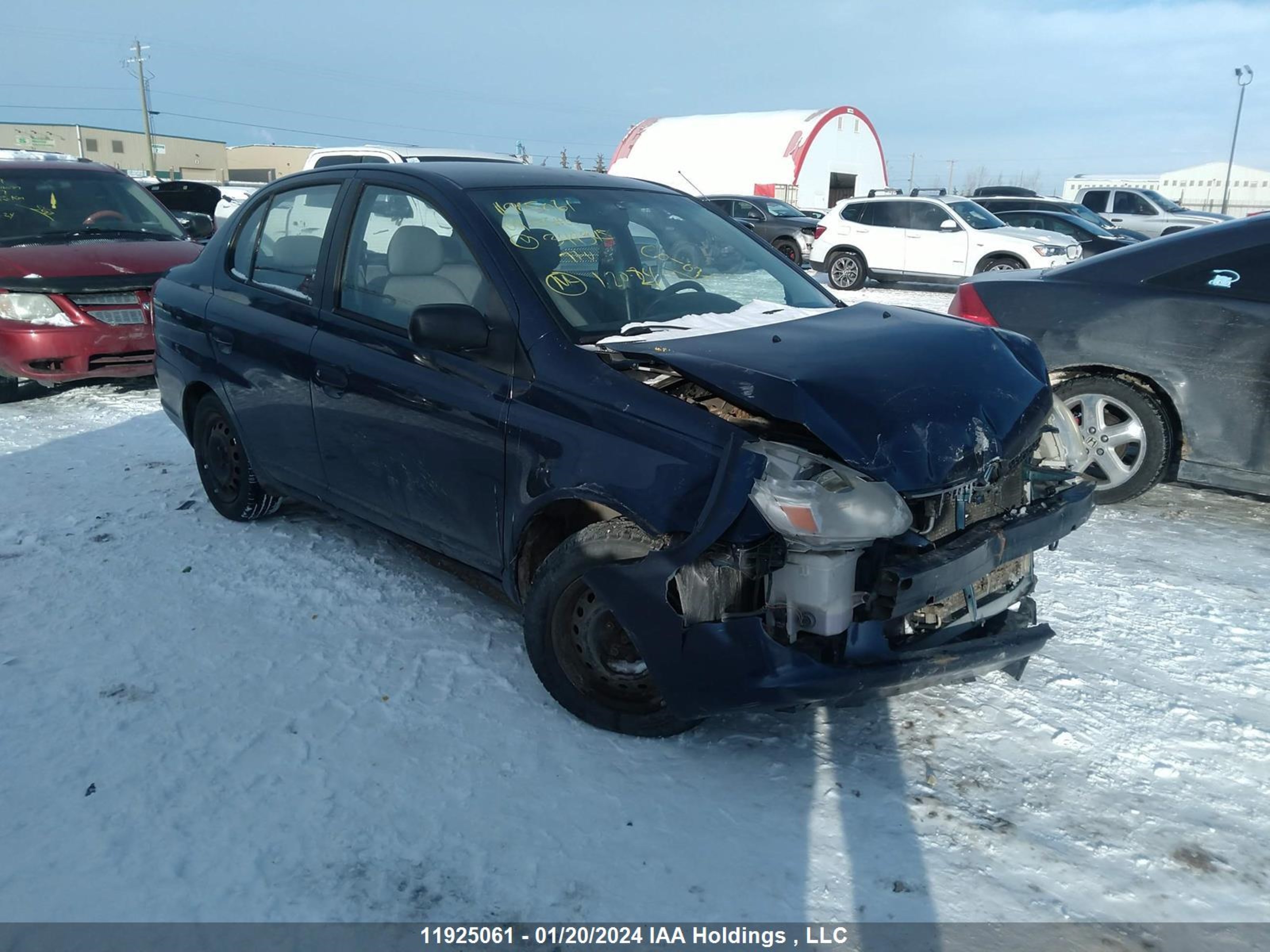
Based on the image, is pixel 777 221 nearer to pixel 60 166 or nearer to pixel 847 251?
pixel 847 251

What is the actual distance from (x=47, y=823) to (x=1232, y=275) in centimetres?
546

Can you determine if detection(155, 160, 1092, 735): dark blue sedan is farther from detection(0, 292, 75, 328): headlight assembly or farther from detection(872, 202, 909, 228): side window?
detection(872, 202, 909, 228): side window

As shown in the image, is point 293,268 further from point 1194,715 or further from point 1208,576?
point 1208,576

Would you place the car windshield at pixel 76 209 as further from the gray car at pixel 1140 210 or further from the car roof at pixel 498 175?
the gray car at pixel 1140 210

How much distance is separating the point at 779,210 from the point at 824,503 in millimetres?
19526

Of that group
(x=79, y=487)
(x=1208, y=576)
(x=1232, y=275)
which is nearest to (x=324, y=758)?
(x=79, y=487)

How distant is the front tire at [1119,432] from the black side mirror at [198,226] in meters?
7.25

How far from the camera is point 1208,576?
4.28m

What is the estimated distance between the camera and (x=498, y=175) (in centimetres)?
369

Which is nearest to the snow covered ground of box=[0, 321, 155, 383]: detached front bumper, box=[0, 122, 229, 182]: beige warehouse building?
box=[0, 321, 155, 383]: detached front bumper

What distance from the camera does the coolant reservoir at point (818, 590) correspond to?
248 cm

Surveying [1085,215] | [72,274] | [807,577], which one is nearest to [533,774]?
[807,577]

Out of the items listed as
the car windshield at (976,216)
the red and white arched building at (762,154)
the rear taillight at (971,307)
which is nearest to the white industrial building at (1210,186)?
the red and white arched building at (762,154)

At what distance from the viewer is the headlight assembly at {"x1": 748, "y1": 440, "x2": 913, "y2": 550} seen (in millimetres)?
2473
